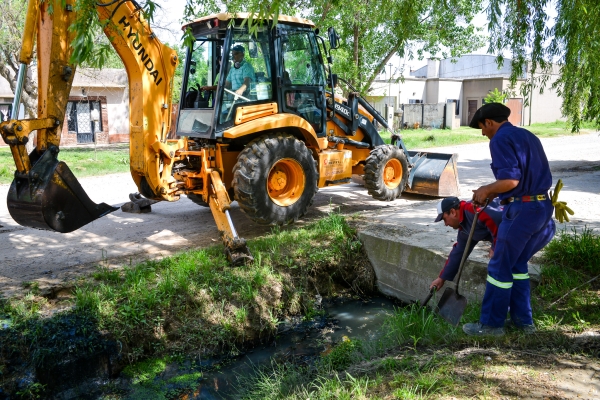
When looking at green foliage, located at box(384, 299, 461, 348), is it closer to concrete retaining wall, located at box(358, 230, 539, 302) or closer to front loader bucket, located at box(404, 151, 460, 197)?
concrete retaining wall, located at box(358, 230, 539, 302)

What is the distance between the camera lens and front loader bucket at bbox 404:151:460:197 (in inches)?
362

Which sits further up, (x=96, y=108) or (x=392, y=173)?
(x=96, y=108)

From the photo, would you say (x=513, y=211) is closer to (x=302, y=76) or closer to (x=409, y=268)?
(x=409, y=268)

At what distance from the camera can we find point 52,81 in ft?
16.9

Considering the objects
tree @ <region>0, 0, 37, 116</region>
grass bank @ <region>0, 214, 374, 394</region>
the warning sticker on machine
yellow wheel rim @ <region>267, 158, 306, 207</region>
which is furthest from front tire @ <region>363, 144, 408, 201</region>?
tree @ <region>0, 0, 37, 116</region>

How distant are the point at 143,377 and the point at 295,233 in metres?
2.84

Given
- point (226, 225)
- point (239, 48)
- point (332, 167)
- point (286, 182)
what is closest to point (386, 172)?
point (332, 167)

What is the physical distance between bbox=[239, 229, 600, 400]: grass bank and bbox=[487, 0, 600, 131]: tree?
181 cm

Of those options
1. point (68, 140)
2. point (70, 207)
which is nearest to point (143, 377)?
point (70, 207)

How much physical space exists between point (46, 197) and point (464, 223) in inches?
152

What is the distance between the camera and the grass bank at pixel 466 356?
11.1 feet

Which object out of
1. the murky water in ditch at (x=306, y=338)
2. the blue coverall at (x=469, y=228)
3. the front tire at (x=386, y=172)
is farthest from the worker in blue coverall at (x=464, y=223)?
the front tire at (x=386, y=172)

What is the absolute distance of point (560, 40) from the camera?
5.88 metres

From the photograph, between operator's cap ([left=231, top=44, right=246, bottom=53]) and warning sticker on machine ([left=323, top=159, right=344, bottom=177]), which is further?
warning sticker on machine ([left=323, top=159, right=344, bottom=177])
